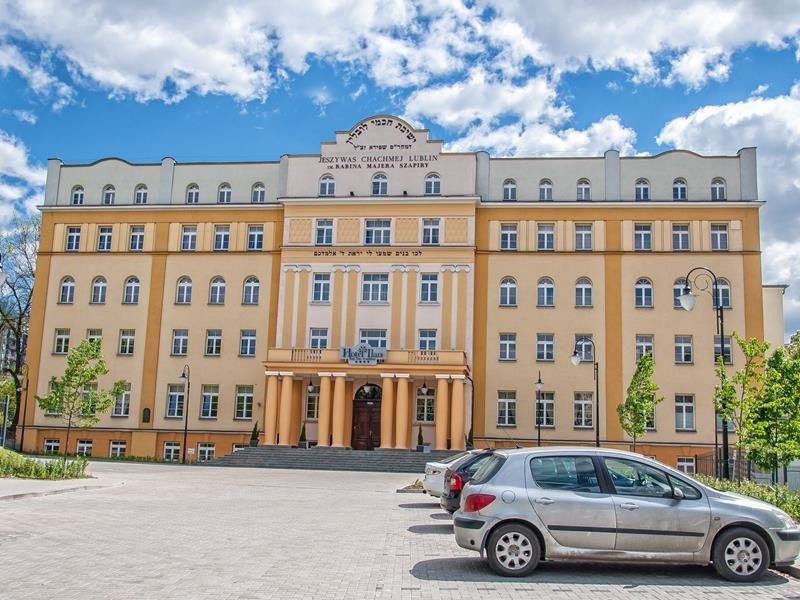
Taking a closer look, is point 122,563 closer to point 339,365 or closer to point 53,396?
point 53,396

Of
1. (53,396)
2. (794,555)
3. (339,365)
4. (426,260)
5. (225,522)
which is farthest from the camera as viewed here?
(426,260)

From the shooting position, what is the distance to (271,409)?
1647 inches

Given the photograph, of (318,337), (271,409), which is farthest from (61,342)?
(318,337)

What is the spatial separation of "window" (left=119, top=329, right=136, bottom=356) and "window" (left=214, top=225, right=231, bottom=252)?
6.85 m

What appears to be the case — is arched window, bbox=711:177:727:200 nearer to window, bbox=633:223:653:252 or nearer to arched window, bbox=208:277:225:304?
window, bbox=633:223:653:252

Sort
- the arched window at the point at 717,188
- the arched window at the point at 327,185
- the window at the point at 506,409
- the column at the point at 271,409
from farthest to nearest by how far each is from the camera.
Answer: the arched window at the point at 327,185 < the arched window at the point at 717,188 < the window at the point at 506,409 < the column at the point at 271,409

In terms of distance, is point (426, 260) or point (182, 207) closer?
point (426, 260)

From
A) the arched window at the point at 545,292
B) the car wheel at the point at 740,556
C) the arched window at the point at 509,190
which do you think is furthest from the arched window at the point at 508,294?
the car wheel at the point at 740,556

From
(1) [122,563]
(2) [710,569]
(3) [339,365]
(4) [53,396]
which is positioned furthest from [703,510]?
(3) [339,365]

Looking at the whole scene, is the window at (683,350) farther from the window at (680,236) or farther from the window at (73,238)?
the window at (73,238)

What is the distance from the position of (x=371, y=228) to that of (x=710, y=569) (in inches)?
1420

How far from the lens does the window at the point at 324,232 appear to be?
1807 inches

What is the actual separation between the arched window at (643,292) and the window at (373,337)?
13.7 m

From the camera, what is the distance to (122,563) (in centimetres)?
1042
